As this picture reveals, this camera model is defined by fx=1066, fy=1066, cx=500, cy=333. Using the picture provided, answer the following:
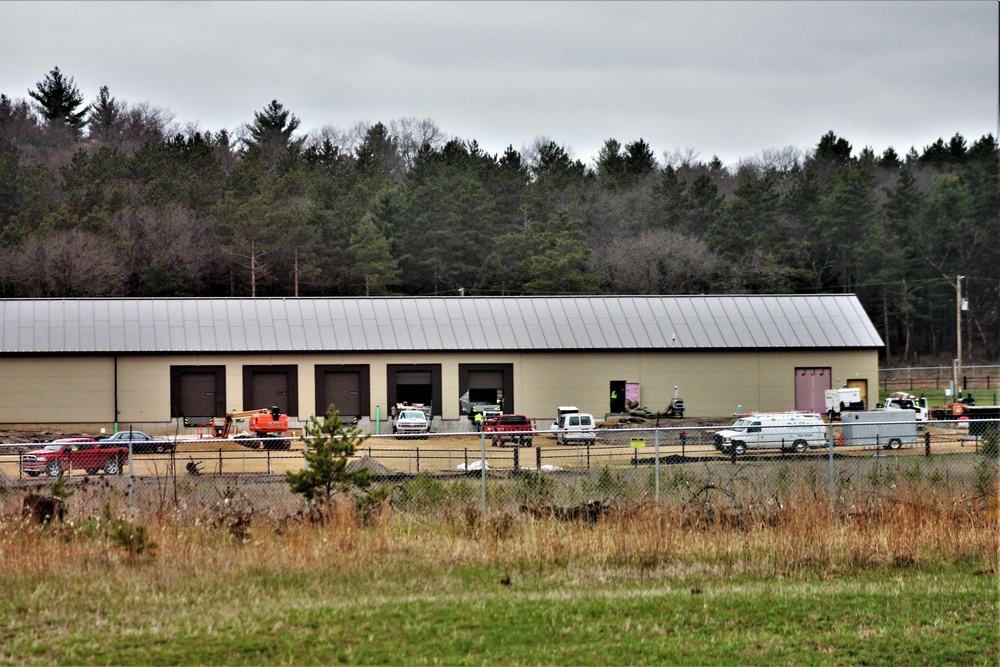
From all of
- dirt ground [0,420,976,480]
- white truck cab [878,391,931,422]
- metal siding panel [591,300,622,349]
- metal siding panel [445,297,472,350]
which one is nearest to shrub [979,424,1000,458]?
dirt ground [0,420,976,480]

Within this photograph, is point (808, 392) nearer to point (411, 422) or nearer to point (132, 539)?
point (411, 422)

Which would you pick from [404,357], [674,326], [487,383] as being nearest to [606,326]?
[674,326]

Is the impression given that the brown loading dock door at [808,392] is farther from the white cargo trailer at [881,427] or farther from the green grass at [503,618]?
the green grass at [503,618]

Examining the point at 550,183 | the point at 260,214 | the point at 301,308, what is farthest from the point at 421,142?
the point at 301,308

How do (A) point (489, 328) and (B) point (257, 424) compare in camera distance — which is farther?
(A) point (489, 328)

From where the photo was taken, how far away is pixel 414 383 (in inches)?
1946

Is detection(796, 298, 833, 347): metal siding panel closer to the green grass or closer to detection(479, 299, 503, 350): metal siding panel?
detection(479, 299, 503, 350): metal siding panel

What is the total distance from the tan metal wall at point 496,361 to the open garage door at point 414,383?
0.95 feet

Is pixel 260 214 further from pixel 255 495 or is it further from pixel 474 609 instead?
pixel 474 609

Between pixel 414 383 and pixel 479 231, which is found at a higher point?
pixel 479 231

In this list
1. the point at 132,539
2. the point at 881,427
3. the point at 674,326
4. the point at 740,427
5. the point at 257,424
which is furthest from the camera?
the point at 674,326

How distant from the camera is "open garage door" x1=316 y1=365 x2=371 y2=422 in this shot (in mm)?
48625

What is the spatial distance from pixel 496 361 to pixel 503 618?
1545 inches

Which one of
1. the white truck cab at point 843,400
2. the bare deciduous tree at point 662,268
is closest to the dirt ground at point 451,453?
the white truck cab at point 843,400
